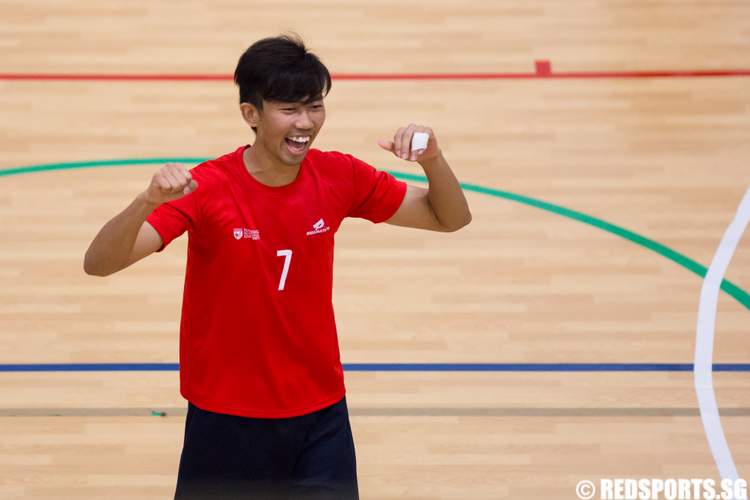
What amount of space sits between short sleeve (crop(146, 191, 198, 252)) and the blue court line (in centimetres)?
239

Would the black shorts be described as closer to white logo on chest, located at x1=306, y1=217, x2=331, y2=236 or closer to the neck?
white logo on chest, located at x1=306, y1=217, x2=331, y2=236

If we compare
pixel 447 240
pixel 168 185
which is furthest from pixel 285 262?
pixel 447 240

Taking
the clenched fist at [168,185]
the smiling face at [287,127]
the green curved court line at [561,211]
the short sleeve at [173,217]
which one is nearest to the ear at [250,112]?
the smiling face at [287,127]

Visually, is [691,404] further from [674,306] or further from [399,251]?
[399,251]

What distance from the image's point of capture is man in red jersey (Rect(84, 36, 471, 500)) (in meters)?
3.15

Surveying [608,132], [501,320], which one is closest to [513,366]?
[501,320]

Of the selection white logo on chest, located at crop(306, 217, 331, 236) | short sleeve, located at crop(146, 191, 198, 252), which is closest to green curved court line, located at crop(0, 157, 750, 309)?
white logo on chest, located at crop(306, 217, 331, 236)

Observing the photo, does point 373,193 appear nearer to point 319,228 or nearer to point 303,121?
point 319,228

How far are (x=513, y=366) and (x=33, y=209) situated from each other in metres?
2.88

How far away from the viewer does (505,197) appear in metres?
6.62

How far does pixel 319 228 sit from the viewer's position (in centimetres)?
326

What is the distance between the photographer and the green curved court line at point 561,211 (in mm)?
5949

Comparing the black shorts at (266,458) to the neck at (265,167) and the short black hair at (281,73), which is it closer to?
the neck at (265,167)

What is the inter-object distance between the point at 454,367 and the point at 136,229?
8.87ft
